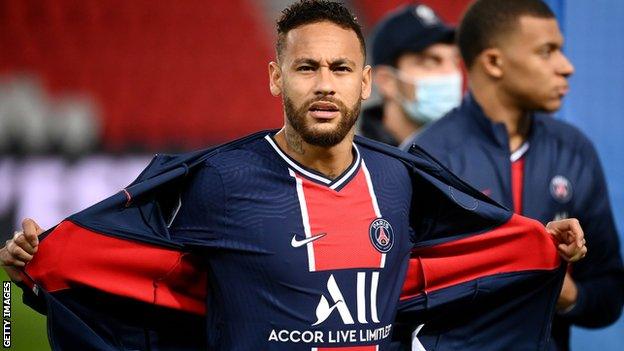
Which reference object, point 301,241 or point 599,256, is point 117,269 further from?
point 599,256

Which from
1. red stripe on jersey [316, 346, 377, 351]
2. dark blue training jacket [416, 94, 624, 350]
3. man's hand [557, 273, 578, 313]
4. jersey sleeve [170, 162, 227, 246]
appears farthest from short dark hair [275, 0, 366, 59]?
man's hand [557, 273, 578, 313]

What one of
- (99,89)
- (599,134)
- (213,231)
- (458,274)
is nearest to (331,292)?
(213,231)

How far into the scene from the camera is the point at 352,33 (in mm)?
3246

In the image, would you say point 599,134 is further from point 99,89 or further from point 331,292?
point 99,89

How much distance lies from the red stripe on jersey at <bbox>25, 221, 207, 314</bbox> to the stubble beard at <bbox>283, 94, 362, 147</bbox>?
1.42 feet

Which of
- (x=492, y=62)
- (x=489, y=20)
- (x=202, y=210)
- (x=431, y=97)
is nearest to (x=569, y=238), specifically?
(x=202, y=210)

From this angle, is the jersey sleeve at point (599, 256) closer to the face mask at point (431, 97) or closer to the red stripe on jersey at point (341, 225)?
the red stripe on jersey at point (341, 225)

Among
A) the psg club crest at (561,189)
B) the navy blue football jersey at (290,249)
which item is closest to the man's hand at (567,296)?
the psg club crest at (561,189)

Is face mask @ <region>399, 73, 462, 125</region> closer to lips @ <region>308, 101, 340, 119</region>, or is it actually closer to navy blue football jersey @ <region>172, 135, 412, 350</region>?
navy blue football jersey @ <region>172, 135, 412, 350</region>

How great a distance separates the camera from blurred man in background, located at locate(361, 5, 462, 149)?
5.90 meters

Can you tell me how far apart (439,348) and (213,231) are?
2.60ft

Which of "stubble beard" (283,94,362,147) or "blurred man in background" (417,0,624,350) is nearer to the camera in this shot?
"stubble beard" (283,94,362,147)

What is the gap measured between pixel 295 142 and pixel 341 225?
0.78 feet

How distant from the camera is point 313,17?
324cm
